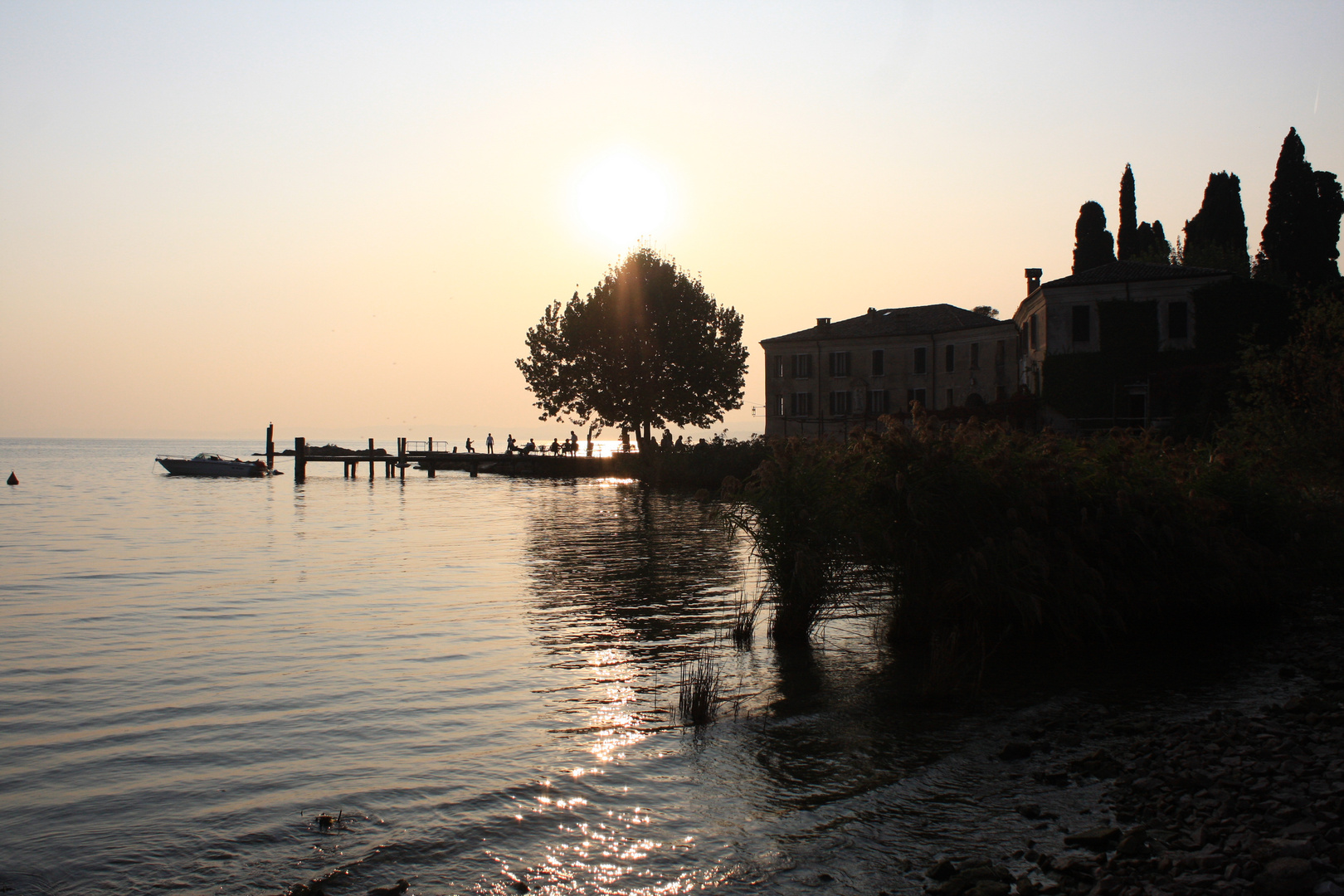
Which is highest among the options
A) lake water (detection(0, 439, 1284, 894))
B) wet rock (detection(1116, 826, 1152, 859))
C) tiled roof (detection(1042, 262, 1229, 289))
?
tiled roof (detection(1042, 262, 1229, 289))

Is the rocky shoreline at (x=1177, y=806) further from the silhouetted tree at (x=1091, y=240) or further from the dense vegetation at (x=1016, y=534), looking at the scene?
the silhouetted tree at (x=1091, y=240)

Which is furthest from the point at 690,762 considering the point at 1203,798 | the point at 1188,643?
the point at 1188,643

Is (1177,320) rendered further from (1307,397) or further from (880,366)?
(1307,397)

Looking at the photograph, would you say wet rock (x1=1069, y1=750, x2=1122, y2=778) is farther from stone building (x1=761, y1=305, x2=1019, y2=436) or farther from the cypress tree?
the cypress tree

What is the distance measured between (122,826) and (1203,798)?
8113 millimetres

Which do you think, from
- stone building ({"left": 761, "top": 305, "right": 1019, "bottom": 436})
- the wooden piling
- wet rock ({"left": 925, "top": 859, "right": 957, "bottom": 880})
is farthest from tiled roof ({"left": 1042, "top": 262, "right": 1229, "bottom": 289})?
the wooden piling

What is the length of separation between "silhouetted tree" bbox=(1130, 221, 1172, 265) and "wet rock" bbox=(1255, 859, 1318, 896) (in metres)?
66.0

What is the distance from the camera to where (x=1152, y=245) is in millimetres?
70000

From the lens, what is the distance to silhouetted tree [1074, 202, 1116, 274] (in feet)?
212

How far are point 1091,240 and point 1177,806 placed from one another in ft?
214

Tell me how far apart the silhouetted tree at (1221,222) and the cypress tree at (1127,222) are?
3.55 metres

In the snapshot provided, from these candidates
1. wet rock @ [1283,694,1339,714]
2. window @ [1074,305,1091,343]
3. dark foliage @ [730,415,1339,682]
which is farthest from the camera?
window @ [1074,305,1091,343]

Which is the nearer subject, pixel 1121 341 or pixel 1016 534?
pixel 1016 534

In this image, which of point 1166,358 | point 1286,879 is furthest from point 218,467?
point 1286,879
